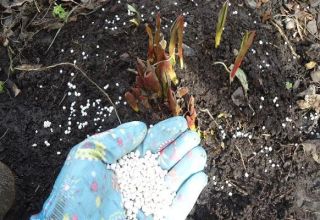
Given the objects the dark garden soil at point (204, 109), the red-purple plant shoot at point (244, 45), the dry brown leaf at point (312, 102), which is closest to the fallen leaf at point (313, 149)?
the dark garden soil at point (204, 109)

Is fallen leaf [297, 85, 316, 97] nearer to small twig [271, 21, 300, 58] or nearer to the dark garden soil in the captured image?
the dark garden soil

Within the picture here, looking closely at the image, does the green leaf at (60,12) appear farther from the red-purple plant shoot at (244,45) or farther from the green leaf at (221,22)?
the red-purple plant shoot at (244,45)

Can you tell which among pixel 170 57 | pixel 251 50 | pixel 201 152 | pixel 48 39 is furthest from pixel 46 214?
pixel 251 50

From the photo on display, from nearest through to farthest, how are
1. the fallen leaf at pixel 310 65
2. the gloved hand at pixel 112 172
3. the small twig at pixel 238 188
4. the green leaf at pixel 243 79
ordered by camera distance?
the gloved hand at pixel 112 172 → the small twig at pixel 238 188 → the green leaf at pixel 243 79 → the fallen leaf at pixel 310 65

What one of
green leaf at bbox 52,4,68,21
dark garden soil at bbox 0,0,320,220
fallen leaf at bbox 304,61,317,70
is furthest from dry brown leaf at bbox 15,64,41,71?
fallen leaf at bbox 304,61,317,70

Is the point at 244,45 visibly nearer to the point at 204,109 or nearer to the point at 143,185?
the point at 204,109

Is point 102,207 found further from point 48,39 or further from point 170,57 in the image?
point 48,39

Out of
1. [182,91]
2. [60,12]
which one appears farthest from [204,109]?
[60,12]
